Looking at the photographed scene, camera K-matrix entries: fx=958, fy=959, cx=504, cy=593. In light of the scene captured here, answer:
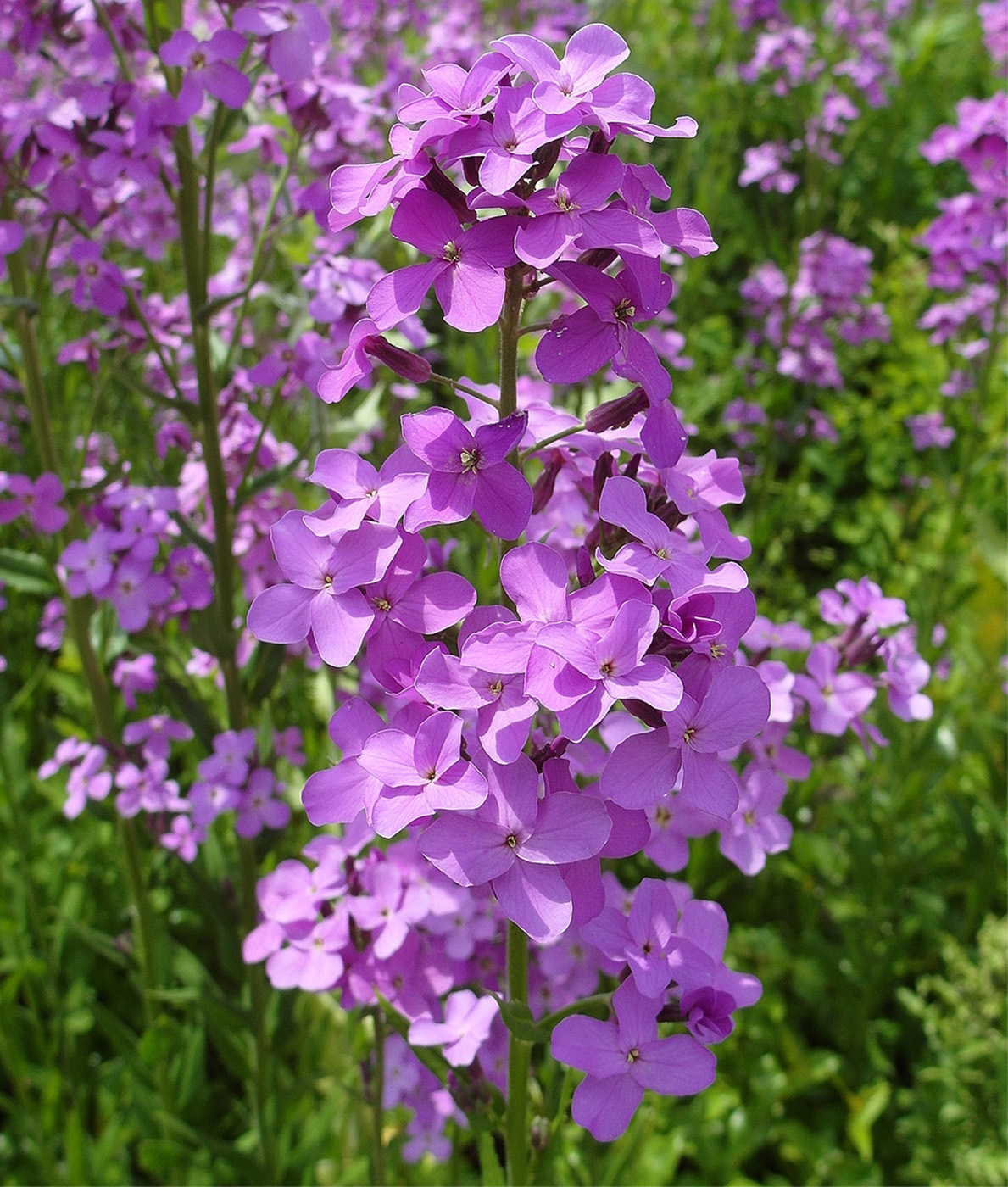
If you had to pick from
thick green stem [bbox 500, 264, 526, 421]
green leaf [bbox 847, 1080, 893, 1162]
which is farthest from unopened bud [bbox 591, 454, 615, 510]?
green leaf [bbox 847, 1080, 893, 1162]

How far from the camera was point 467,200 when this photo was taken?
3.25ft

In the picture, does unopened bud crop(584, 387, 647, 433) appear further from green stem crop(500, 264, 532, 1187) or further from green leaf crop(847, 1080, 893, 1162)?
green leaf crop(847, 1080, 893, 1162)

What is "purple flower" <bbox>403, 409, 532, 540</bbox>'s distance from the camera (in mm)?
971

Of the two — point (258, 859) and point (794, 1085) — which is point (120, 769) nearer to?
point (258, 859)

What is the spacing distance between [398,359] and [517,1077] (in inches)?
35.4

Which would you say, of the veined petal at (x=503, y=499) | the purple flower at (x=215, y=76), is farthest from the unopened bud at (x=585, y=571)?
the purple flower at (x=215, y=76)

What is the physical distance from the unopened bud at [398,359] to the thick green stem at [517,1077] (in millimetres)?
662

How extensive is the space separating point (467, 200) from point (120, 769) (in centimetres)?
165

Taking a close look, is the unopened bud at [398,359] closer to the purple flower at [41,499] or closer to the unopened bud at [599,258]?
the unopened bud at [599,258]

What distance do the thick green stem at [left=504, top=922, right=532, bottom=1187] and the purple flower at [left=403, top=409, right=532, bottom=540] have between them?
0.51 m

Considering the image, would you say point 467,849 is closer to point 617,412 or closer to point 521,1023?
point 521,1023

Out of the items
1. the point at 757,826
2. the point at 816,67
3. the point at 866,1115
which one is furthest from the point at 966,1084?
the point at 816,67

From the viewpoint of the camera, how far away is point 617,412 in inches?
42.8

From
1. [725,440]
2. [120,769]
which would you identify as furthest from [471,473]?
[725,440]
